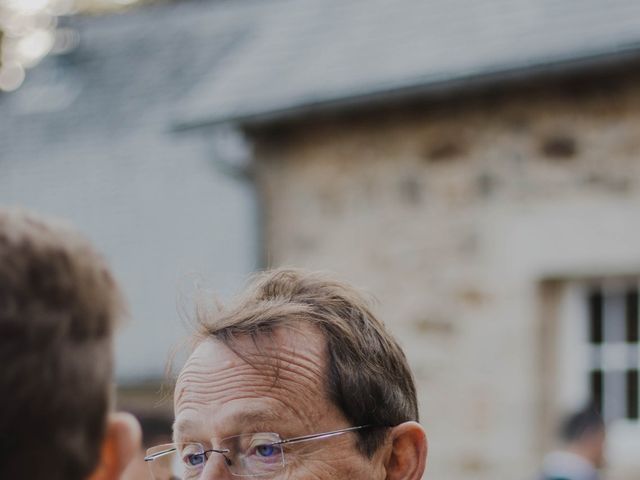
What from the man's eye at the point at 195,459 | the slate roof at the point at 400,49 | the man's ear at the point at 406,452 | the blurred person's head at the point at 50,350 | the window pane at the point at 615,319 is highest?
the slate roof at the point at 400,49

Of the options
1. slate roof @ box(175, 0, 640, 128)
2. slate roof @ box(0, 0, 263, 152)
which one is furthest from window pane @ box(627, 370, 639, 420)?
slate roof @ box(0, 0, 263, 152)

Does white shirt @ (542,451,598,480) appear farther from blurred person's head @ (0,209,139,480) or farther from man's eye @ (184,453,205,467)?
blurred person's head @ (0,209,139,480)

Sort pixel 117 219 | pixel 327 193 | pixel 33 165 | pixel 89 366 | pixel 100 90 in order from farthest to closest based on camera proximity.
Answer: pixel 100 90
pixel 33 165
pixel 117 219
pixel 327 193
pixel 89 366

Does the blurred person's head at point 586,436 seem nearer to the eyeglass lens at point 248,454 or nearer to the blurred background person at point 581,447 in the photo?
the blurred background person at point 581,447

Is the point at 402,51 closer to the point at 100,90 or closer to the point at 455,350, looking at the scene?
the point at 455,350

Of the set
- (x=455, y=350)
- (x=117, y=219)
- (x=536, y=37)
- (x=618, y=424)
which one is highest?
(x=536, y=37)

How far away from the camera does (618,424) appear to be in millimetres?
7781

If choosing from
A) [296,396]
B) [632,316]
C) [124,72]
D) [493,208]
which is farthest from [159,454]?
[124,72]

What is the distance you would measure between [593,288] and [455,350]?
1011mm

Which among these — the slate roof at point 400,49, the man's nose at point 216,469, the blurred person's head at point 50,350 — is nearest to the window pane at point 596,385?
the slate roof at point 400,49

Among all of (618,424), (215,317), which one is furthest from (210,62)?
(215,317)

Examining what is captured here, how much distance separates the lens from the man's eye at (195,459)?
241 centimetres

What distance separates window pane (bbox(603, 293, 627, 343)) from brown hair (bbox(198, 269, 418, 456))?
18.3 ft

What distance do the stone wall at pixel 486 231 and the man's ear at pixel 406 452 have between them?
5275 mm
